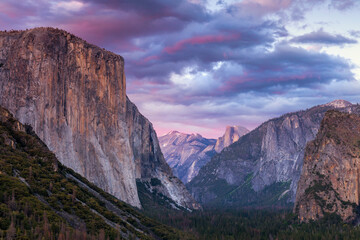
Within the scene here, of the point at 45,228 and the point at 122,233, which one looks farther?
the point at 122,233

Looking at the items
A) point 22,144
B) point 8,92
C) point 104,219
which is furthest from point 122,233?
point 8,92

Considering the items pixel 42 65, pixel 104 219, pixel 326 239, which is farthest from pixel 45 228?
pixel 326 239

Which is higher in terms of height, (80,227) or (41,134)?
(41,134)

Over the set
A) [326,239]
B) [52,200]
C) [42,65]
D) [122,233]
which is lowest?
[326,239]

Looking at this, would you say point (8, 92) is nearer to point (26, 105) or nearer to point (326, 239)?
point (26, 105)

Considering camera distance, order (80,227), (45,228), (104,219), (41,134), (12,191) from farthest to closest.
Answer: (41,134)
(104,219)
(80,227)
(12,191)
(45,228)

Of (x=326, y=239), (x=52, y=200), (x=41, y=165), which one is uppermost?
(x=41, y=165)

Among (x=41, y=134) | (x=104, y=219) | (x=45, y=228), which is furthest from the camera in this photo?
(x=41, y=134)

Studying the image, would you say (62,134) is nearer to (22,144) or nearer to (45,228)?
(22,144)

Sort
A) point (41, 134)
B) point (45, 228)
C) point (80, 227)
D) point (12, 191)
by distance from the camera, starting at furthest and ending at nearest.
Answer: point (41, 134)
point (80, 227)
point (12, 191)
point (45, 228)
